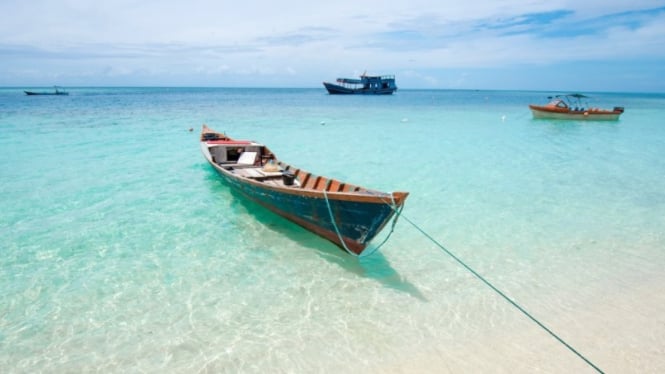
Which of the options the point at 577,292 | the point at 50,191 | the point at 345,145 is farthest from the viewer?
the point at 345,145

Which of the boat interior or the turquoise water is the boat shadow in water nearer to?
the turquoise water

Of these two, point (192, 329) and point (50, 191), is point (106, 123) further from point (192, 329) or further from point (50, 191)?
point (192, 329)

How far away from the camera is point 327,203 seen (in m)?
7.46

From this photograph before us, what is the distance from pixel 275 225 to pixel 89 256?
3.99m

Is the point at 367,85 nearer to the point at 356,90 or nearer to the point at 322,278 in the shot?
the point at 356,90

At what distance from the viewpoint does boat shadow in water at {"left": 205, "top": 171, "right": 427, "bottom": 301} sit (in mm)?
7105

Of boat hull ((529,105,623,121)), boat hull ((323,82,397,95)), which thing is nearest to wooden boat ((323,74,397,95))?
boat hull ((323,82,397,95))

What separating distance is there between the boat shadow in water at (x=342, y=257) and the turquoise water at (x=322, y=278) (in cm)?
4

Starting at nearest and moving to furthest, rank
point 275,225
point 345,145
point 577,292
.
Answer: point 577,292, point 275,225, point 345,145

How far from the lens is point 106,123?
101 ft

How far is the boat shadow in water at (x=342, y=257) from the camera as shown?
7105mm

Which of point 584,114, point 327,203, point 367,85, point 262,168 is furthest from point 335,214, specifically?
point 367,85

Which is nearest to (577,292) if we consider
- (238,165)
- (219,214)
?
(219,214)

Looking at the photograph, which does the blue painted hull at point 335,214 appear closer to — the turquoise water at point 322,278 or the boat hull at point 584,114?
the turquoise water at point 322,278
